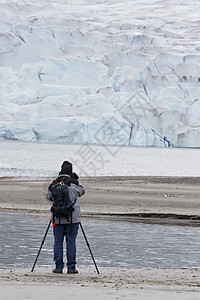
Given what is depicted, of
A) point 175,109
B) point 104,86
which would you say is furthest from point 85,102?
point 175,109

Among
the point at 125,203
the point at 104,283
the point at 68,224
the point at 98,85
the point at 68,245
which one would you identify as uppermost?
the point at 98,85

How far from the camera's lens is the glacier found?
63.5 m

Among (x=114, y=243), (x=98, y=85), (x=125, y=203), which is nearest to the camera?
(x=114, y=243)

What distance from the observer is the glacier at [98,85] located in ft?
208

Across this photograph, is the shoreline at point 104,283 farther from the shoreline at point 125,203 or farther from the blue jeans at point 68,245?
the shoreline at point 125,203

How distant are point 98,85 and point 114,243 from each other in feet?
206

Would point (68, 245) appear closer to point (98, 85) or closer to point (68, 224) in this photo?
point (68, 224)

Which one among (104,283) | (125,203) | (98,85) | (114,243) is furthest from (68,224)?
(98,85)

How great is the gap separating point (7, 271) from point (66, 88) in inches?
2704

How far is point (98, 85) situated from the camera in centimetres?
7225

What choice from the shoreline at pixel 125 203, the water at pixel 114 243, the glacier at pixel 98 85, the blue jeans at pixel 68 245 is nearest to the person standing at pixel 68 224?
the blue jeans at pixel 68 245

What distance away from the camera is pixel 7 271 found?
7.00 m

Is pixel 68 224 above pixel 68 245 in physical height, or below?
above

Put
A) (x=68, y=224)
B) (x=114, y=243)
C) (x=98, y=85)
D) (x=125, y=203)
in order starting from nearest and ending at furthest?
(x=68, y=224), (x=114, y=243), (x=125, y=203), (x=98, y=85)
